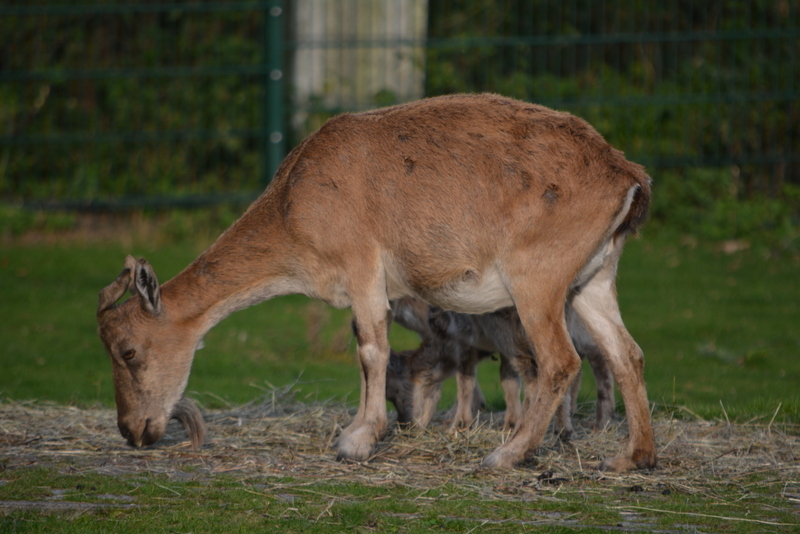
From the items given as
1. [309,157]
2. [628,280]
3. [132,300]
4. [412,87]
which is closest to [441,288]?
[309,157]

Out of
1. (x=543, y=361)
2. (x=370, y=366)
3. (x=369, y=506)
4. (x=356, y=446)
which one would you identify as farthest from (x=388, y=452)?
(x=369, y=506)

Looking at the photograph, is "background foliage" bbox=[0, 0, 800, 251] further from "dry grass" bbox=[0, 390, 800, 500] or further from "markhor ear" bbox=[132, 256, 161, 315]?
"markhor ear" bbox=[132, 256, 161, 315]

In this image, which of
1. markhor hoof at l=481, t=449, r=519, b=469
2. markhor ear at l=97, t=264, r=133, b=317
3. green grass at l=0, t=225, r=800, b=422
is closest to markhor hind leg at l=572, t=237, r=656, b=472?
markhor hoof at l=481, t=449, r=519, b=469

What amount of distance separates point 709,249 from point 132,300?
10.2m

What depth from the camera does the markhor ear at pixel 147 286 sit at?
5.98m

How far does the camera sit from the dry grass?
18.2 feet

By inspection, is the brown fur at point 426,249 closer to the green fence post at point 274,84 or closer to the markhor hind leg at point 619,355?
the markhor hind leg at point 619,355

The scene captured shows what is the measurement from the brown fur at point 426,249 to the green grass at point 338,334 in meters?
1.53

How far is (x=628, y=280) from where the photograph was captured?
13.0 meters

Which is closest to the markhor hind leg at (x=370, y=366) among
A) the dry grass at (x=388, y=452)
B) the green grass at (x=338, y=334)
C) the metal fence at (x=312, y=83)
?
the dry grass at (x=388, y=452)

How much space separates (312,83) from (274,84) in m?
1.02

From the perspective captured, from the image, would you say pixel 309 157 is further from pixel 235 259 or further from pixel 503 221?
pixel 503 221

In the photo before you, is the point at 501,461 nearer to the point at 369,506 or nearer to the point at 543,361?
the point at 543,361

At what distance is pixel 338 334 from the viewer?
34.9ft
